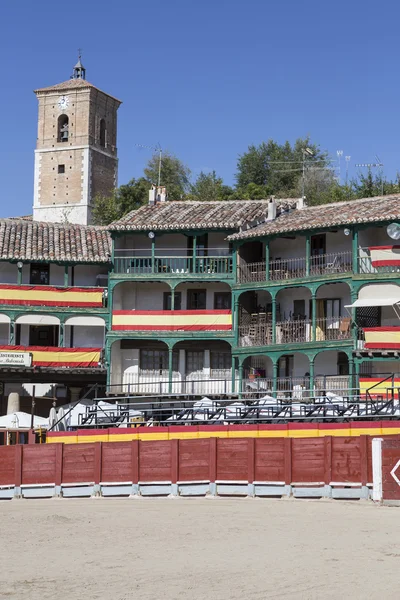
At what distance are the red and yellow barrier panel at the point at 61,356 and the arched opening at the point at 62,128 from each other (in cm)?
3811

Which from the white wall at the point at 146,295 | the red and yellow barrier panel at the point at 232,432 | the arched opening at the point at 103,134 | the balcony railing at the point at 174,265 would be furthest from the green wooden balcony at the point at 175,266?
the arched opening at the point at 103,134

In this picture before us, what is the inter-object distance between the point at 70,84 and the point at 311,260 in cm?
4355

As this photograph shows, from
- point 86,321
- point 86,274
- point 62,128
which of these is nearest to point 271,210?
point 86,274

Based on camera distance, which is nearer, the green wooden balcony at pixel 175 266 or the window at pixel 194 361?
the green wooden balcony at pixel 175 266

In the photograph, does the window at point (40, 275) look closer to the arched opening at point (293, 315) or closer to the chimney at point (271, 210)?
the chimney at point (271, 210)

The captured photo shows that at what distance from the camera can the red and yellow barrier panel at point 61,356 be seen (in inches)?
2119

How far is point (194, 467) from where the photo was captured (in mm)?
35000

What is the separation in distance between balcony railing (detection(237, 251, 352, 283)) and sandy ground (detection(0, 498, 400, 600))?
59.7ft

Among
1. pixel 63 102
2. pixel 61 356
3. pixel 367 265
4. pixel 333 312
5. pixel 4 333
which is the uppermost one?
pixel 63 102

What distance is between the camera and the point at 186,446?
3516 cm

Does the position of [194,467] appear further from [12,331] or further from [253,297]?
[12,331]

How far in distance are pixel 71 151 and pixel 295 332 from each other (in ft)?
137

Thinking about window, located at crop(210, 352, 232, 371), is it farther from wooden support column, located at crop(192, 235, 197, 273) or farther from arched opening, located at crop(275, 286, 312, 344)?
wooden support column, located at crop(192, 235, 197, 273)

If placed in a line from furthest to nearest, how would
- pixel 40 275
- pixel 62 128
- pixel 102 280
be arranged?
pixel 62 128, pixel 102 280, pixel 40 275
